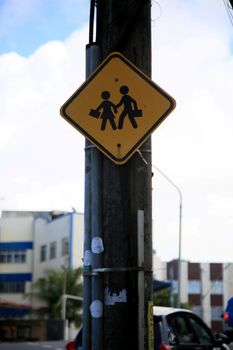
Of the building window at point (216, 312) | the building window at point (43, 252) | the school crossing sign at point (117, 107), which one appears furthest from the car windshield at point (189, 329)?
the building window at point (216, 312)

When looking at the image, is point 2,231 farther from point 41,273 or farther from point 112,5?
point 112,5

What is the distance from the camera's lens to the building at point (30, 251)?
5356 cm

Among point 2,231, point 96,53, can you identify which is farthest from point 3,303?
point 96,53

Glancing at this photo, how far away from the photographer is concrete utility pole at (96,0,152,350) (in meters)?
3.59

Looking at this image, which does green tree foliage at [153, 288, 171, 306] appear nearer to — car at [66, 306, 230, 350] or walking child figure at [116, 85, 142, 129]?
car at [66, 306, 230, 350]

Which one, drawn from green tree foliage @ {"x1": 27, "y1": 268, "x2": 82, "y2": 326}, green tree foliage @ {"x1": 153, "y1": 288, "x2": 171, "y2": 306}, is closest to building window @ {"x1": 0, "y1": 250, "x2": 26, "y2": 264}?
green tree foliage @ {"x1": 27, "y1": 268, "x2": 82, "y2": 326}

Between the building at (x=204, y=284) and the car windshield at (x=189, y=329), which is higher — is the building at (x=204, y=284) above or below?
above

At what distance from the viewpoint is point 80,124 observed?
391cm

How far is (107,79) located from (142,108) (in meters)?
0.32

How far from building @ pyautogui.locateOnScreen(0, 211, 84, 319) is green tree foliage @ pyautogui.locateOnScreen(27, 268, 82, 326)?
1.71 m

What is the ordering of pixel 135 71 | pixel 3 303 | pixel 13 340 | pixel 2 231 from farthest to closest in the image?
1. pixel 2 231
2. pixel 3 303
3. pixel 13 340
4. pixel 135 71

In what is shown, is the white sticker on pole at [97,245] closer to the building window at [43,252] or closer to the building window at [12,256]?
the building window at [43,252]

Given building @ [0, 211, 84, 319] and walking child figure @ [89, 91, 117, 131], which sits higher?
building @ [0, 211, 84, 319]

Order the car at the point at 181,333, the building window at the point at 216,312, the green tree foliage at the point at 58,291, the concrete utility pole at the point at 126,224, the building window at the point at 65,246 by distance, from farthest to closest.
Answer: the building window at the point at 216,312 → the building window at the point at 65,246 → the green tree foliage at the point at 58,291 → the car at the point at 181,333 → the concrete utility pole at the point at 126,224
